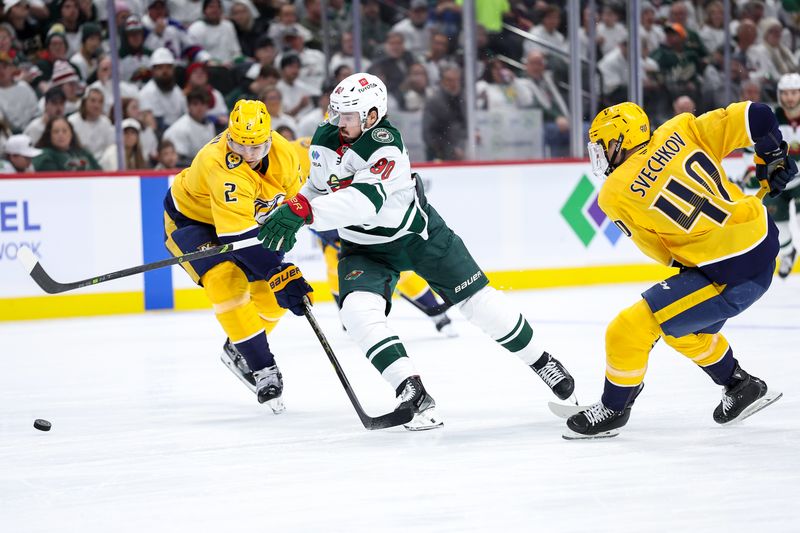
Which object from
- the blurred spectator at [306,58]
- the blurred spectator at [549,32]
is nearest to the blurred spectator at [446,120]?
the blurred spectator at [549,32]

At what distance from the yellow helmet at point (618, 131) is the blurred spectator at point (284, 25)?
5142 millimetres

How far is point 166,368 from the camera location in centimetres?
502

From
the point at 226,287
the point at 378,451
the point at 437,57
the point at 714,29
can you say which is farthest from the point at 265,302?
the point at 714,29

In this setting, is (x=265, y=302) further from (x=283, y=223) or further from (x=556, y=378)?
(x=556, y=378)

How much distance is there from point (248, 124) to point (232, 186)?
221 millimetres

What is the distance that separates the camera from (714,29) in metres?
9.14

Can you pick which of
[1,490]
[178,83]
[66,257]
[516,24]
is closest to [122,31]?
[178,83]

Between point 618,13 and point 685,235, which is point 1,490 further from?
point 618,13

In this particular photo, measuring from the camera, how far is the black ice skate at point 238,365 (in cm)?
421

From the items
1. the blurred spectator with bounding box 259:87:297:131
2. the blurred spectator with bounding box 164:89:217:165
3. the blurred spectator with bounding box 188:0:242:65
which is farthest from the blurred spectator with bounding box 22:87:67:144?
the blurred spectator with bounding box 259:87:297:131

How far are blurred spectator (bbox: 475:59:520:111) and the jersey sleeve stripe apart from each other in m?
4.66

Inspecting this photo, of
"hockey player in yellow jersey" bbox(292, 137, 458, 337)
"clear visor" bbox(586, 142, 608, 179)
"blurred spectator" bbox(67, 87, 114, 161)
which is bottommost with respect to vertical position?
"hockey player in yellow jersey" bbox(292, 137, 458, 337)

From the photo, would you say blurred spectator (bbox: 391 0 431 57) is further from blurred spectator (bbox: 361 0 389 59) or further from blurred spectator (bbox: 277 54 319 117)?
blurred spectator (bbox: 277 54 319 117)

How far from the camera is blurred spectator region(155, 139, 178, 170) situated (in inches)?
286
